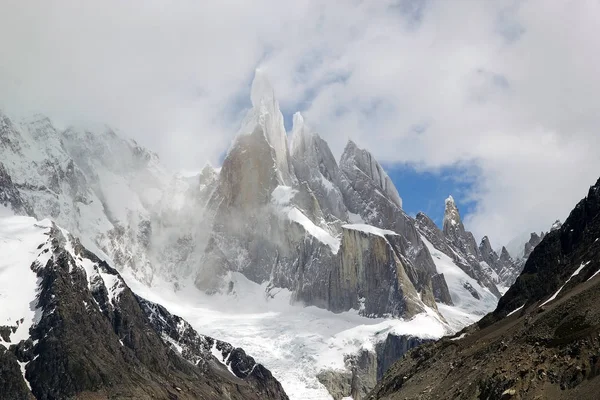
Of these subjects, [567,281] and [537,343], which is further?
[567,281]

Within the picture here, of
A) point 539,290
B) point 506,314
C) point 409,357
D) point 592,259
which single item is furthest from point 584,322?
point 409,357

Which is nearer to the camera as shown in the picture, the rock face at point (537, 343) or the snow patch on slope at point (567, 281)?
the rock face at point (537, 343)

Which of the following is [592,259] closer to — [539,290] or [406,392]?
[539,290]

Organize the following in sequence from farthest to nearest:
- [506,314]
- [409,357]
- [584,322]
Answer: [409,357], [506,314], [584,322]

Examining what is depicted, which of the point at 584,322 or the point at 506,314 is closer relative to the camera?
the point at 584,322

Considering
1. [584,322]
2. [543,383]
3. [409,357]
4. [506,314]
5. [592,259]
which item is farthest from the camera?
[409,357]

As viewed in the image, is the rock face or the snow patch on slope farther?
the snow patch on slope

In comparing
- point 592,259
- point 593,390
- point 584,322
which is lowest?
point 593,390

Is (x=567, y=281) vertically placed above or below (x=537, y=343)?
above
